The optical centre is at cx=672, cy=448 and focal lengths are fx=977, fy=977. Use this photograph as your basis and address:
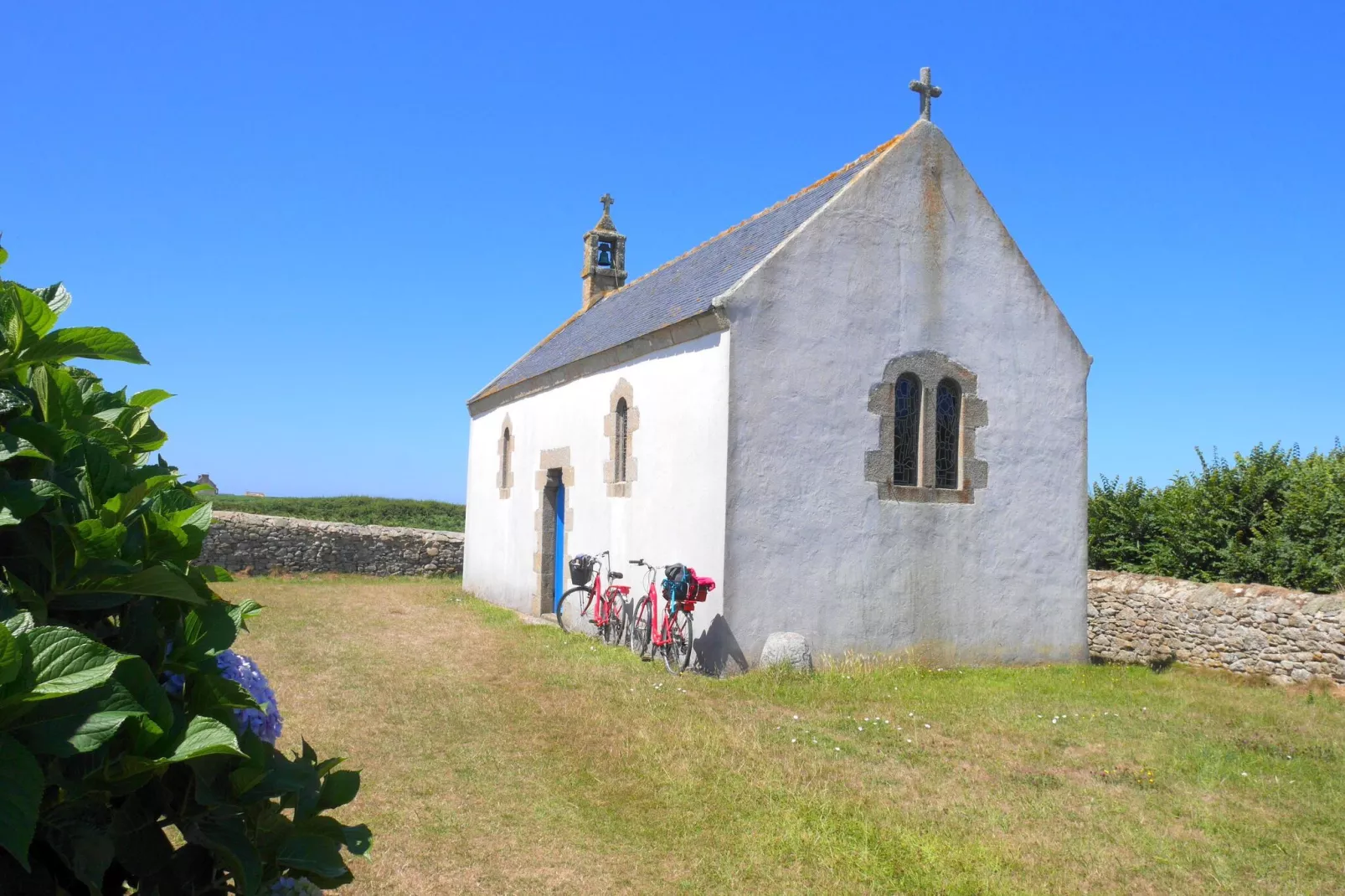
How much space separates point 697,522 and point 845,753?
4097mm

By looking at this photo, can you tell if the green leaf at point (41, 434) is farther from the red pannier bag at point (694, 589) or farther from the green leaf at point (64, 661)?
the red pannier bag at point (694, 589)

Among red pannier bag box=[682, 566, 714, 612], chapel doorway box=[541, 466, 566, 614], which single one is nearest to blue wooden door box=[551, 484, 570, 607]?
chapel doorway box=[541, 466, 566, 614]

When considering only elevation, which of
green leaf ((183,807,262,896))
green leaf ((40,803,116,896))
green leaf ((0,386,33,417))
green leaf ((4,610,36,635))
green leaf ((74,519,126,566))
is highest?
green leaf ((0,386,33,417))

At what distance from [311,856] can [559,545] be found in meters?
14.0

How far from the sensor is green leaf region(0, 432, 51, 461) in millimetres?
1765

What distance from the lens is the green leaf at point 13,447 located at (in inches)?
69.5

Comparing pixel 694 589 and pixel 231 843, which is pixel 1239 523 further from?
pixel 231 843

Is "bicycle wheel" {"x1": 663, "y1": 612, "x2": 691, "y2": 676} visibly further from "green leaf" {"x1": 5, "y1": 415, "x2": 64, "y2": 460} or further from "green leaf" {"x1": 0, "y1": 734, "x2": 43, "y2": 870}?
"green leaf" {"x1": 0, "y1": 734, "x2": 43, "y2": 870}

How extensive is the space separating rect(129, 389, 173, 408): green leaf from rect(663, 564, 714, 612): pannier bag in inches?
333

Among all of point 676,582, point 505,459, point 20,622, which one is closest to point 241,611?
point 20,622

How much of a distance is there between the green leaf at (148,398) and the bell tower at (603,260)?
1827 cm

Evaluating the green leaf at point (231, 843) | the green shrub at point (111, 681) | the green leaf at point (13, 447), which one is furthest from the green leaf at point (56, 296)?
the green leaf at point (231, 843)

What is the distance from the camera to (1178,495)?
1477 cm

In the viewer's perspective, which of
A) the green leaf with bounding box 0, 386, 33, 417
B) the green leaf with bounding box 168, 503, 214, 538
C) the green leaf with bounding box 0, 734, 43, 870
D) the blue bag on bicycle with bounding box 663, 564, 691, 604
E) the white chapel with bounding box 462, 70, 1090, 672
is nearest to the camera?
the green leaf with bounding box 0, 734, 43, 870
